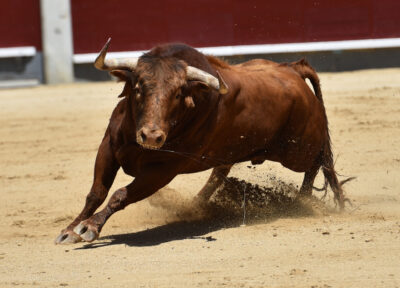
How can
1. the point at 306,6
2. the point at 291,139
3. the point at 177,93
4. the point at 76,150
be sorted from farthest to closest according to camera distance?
the point at 306,6, the point at 76,150, the point at 291,139, the point at 177,93

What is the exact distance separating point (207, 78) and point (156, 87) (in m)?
0.33

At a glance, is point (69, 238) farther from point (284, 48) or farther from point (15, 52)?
point (284, 48)

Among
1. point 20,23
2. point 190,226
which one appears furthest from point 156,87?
point 20,23

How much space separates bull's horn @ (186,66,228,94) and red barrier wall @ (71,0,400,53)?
18.8 ft

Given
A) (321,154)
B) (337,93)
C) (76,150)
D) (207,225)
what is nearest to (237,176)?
(321,154)

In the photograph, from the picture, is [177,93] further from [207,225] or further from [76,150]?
[76,150]

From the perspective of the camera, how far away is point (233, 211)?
204 inches

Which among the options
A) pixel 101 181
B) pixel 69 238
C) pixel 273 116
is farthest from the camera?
pixel 273 116

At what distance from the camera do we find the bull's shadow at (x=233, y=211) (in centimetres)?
464

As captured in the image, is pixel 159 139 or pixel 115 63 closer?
pixel 159 139

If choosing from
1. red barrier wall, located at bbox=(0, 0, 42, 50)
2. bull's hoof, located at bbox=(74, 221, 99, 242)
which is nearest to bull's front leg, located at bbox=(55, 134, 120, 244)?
bull's hoof, located at bbox=(74, 221, 99, 242)

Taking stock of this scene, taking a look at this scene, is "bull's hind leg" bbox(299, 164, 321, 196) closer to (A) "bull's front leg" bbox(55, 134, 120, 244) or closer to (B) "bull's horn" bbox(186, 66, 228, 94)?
(B) "bull's horn" bbox(186, 66, 228, 94)

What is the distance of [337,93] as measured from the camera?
28.7ft

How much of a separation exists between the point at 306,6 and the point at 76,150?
387 cm
